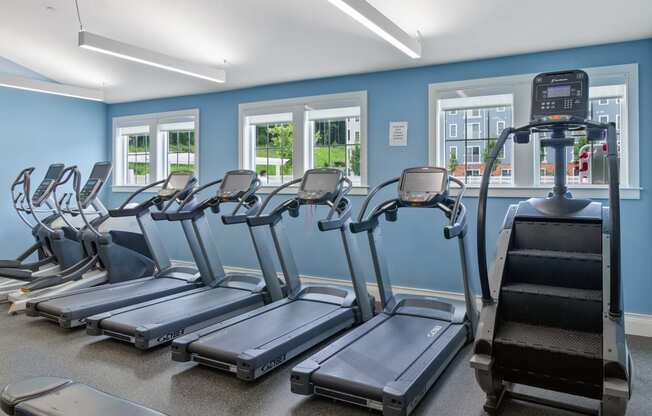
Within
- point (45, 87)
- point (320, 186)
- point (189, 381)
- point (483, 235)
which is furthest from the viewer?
point (45, 87)

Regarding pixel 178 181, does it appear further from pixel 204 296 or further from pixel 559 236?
pixel 559 236

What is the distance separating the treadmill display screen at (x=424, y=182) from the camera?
148 inches

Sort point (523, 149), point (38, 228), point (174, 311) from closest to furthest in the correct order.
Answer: point (174, 311)
point (523, 149)
point (38, 228)

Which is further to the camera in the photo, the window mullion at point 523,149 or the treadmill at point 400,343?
the window mullion at point 523,149

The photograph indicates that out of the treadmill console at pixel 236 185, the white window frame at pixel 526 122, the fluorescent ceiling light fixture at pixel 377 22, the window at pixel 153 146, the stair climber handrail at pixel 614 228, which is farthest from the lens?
the window at pixel 153 146

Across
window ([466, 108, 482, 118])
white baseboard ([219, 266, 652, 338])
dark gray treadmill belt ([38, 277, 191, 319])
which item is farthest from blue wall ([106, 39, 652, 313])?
Answer: dark gray treadmill belt ([38, 277, 191, 319])

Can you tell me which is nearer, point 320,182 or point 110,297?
point 320,182

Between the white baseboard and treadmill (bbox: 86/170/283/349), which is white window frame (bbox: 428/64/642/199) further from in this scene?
treadmill (bbox: 86/170/283/349)

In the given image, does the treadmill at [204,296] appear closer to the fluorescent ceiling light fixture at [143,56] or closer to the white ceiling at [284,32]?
the fluorescent ceiling light fixture at [143,56]

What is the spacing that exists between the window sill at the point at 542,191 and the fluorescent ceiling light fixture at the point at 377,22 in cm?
159

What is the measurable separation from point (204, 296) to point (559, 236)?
3.34m

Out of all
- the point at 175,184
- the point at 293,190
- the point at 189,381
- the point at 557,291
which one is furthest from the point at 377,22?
the point at 175,184

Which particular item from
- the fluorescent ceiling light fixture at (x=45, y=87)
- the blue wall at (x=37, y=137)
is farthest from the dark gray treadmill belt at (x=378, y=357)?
the blue wall at (x=37, y=137)

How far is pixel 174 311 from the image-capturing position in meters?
4.25
